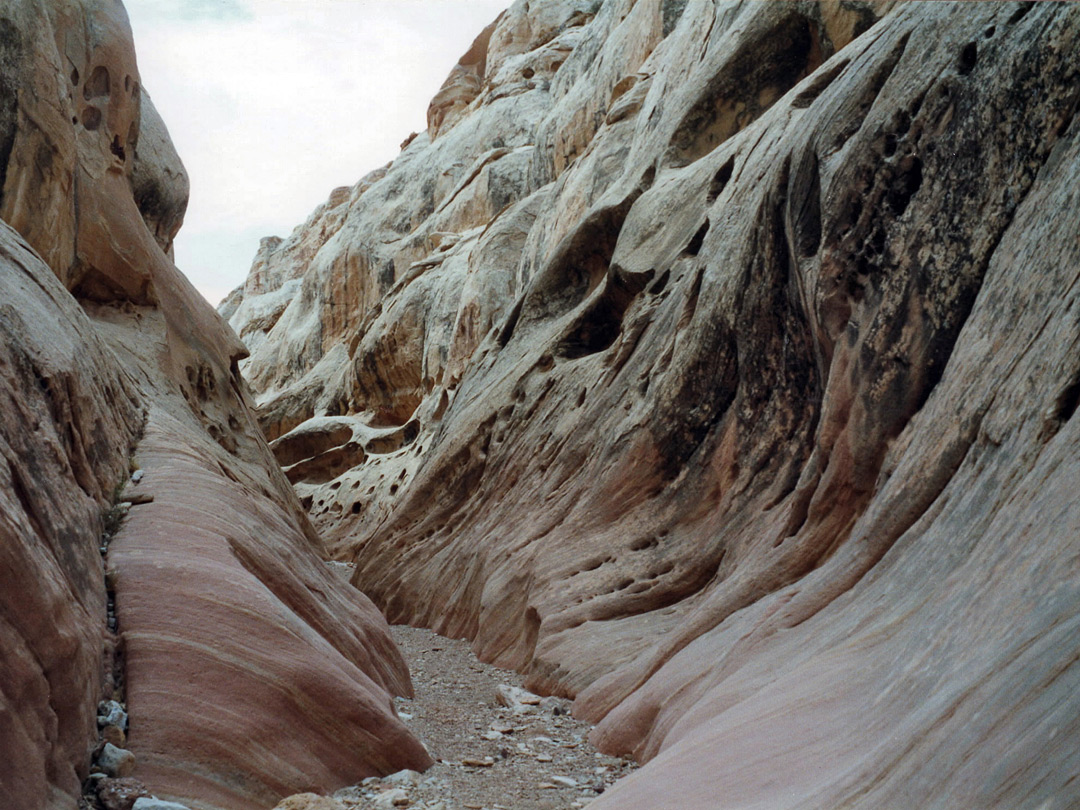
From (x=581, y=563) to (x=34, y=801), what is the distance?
21.7 ft

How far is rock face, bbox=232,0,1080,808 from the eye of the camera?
3219mm

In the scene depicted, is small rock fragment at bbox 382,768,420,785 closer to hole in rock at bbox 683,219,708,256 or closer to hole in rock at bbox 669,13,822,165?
hole in rock at bbox 683,219,708,256

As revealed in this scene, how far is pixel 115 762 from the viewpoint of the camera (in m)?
3.65

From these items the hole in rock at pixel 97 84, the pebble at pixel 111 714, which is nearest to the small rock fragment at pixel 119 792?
the pebble at pixel 111 714

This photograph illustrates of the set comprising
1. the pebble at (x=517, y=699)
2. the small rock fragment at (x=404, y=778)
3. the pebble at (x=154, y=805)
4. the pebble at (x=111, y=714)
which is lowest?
the pebble at (x=154, y=805)

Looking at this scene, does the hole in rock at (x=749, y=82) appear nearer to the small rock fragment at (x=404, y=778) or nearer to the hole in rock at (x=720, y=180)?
the hole in rock at (x=720, y=180)

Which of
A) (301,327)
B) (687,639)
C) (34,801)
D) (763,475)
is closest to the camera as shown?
(34,801)

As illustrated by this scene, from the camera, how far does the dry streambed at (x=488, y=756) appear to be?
182 inches

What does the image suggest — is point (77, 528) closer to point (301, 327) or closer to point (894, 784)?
point (894, 784)

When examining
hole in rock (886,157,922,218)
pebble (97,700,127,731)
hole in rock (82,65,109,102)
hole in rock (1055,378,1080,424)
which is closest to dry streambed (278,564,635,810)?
pebble (97,700,127,731)

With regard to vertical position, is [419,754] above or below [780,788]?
above

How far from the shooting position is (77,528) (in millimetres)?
4578

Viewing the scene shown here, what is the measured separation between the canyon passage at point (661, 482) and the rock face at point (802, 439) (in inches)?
1.3

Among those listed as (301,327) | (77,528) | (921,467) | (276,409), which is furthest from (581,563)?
(301,327)
